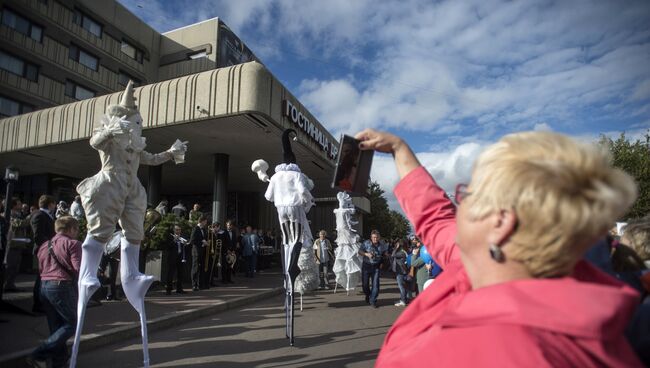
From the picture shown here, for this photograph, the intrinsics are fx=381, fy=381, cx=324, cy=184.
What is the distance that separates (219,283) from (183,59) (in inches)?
862

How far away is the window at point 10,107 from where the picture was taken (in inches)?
842

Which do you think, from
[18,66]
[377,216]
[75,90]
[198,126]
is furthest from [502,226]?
[377,216]

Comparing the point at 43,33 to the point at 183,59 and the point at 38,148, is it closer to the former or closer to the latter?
the point at 183,59

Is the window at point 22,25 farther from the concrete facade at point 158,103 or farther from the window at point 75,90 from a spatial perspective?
the window at point 75,90

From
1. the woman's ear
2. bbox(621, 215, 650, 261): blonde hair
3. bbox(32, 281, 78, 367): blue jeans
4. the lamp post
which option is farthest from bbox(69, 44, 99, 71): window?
the woman's ear

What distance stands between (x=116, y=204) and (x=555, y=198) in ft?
12.5

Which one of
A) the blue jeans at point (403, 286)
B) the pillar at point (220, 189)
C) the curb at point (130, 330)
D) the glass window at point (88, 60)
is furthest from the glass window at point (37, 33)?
the blue jeans at point (403, 286)

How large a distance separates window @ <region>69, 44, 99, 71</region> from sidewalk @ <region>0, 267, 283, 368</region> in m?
20.2

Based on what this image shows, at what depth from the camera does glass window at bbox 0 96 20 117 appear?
21391 millimetres

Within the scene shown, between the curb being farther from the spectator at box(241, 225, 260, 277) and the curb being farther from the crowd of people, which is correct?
the spectator at box(241, 225, 260, 277)

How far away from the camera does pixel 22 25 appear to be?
21438 mm

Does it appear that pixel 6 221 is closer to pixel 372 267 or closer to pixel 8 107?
pixel 372 267

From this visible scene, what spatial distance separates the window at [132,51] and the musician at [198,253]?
22556mm

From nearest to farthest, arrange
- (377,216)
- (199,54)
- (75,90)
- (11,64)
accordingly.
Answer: (11,64), (75,90), (199,54), (377,216)
